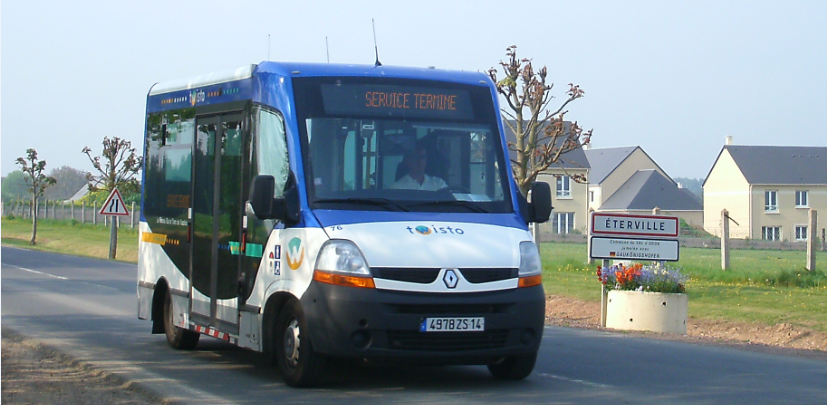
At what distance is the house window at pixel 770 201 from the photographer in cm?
7512

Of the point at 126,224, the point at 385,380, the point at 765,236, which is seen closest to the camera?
the point at 385,380

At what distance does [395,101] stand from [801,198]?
71380 mm

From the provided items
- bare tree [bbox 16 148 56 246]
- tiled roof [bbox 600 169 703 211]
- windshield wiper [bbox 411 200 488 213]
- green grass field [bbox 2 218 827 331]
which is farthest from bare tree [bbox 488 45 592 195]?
tiled roof [bbox 600 169 703 211]

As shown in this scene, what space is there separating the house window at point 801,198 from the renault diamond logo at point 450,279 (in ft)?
235

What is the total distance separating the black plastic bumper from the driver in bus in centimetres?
111

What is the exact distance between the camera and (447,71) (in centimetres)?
976

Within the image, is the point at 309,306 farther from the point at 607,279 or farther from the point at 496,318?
the point at 607,279

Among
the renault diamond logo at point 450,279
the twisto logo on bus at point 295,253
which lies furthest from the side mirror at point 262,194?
the renault diamond logo at point 450,279

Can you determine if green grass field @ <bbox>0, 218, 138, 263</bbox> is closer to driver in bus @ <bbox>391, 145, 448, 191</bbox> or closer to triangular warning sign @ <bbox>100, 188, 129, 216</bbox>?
triangular warning sign @ <bbox>100, 188, 129, 216</bbox>

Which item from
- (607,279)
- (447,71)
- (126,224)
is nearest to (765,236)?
(126,224)

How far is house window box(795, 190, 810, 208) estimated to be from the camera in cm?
7512

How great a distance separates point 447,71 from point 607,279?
800 cm

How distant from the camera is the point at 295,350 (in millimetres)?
8867

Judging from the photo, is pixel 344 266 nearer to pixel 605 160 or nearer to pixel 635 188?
pixel 635 188
